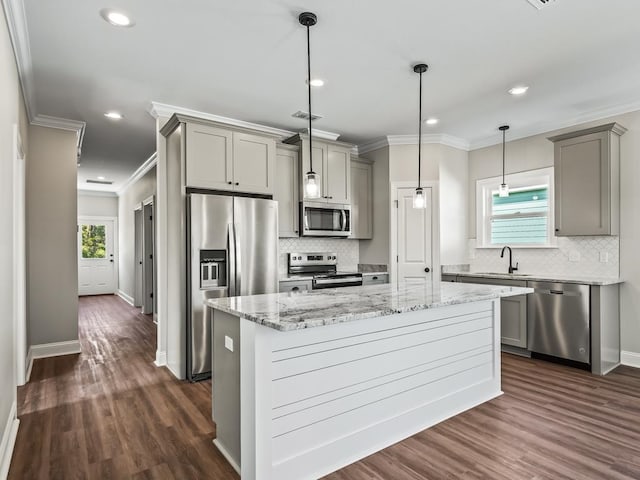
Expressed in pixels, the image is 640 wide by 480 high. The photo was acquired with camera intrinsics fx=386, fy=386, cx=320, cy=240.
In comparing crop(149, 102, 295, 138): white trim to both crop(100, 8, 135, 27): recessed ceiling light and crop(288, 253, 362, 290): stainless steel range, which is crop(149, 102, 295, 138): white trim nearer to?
crop(100, 8, 135, 27): recessed ceiling light

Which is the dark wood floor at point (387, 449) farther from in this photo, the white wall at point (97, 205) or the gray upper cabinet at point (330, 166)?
the white wall at point (97, 205)

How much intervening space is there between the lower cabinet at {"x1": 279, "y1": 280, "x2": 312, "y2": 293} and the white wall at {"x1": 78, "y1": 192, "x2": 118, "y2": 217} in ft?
24.9

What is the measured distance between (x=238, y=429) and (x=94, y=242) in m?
9.26

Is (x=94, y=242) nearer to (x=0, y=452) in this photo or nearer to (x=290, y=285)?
(x=290, y=285)

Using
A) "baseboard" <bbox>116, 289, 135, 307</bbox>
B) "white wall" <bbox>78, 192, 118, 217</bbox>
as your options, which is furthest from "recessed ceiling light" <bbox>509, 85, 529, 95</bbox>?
"white wall" <bbox>78, 192, 118, 217</bbox>

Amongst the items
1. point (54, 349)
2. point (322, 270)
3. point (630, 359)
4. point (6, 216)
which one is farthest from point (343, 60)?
point (54, 349)

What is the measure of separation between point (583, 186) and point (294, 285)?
321 centimetres

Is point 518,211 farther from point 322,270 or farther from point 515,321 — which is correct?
point 322,270

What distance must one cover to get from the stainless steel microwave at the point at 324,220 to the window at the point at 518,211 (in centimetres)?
189

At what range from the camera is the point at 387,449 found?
236 cm

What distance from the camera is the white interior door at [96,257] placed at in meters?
9.55

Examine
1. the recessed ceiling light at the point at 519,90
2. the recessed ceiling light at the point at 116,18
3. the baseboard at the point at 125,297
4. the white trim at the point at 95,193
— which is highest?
the recessed ceiling light at the point at 116,18

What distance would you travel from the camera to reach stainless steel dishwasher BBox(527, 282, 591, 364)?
3.77 metres

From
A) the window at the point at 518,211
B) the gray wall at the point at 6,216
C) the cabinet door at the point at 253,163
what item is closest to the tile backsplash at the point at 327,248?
the cabinet door at the point at 253,163
